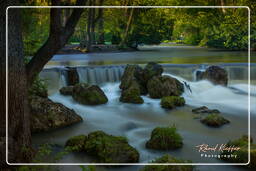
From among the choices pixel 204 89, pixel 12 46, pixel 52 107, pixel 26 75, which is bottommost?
pixel 204 89

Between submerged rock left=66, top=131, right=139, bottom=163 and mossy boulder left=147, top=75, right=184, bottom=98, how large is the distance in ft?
23.6

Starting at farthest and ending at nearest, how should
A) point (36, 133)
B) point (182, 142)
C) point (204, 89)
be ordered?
point (204, 89), point (36, 133), point (182, 142)

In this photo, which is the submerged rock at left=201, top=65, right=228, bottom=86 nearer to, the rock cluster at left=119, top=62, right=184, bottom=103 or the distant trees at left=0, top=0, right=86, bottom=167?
the rock cluster at left=119, top=62, right=184, bottom=103

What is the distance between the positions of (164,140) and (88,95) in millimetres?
5892

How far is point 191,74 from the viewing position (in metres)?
19.3

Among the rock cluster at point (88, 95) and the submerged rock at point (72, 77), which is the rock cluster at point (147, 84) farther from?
the submerged rock at point (72, 77)

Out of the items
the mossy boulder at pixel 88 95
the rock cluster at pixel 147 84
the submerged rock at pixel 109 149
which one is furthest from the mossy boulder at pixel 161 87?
the submerged rock at pixel 109 149

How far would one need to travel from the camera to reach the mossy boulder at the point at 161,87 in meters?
14.1

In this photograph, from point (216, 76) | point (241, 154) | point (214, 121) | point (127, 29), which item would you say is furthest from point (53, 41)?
point (127, 29)

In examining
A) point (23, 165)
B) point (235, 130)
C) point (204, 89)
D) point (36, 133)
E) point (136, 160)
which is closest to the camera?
point (23, 165)

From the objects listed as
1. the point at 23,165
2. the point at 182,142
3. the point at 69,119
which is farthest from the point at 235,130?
the point at 23,165

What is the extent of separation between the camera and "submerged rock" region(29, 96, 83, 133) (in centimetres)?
907

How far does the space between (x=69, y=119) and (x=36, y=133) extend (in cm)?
112

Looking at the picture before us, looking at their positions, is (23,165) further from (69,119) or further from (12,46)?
(69,119)
